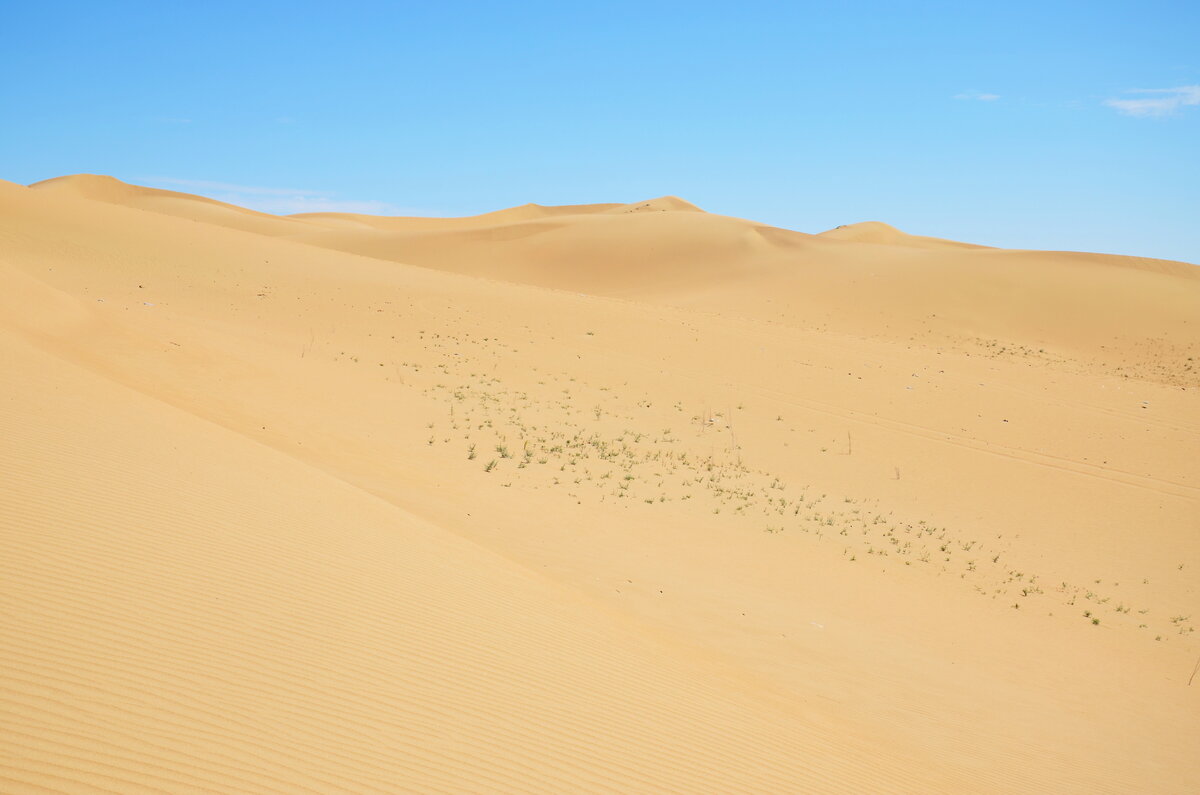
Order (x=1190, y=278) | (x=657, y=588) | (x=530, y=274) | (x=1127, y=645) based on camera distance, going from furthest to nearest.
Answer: (x=530, y=274) < (x=1190, y=278) < (x=1127, y=645) < (x=657, y=588)

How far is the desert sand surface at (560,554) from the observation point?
4.25 meters

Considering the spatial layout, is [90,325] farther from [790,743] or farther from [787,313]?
[787,313]

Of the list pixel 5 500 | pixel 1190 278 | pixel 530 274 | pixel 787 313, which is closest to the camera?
pixel 5 500

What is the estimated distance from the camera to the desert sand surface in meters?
4.25

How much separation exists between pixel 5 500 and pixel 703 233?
59.6 meters

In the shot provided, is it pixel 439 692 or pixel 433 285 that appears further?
pixel 433 285

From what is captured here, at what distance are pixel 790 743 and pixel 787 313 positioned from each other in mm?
36408

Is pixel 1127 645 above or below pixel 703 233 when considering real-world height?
below

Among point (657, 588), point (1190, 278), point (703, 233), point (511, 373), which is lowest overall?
point (657, 588)

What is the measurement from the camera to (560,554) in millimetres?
9234

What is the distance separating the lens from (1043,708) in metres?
7.47

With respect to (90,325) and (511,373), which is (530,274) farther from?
(90,325)

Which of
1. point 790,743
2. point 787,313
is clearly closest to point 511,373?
point 790,743

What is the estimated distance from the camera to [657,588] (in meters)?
8.75
